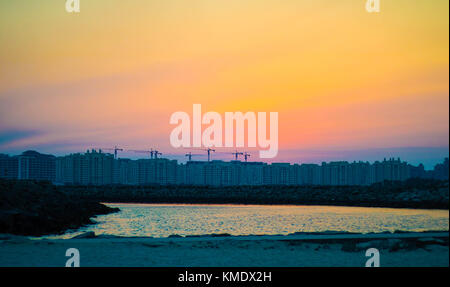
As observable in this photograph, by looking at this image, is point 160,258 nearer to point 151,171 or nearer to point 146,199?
point 146,199

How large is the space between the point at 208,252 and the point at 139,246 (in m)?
2.01

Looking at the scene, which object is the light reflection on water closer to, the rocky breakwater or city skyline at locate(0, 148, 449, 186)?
the rocky breakwater

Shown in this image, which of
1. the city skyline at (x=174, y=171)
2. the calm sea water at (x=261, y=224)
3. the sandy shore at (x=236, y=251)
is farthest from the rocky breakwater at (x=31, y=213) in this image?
the city skyline at (x=174, y=171)

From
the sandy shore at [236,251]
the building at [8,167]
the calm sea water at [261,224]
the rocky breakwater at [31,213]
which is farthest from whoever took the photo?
the building at [8,167]

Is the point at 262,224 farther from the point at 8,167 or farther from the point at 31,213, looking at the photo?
the point at 8,167

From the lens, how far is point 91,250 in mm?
11078

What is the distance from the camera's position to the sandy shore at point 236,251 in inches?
386

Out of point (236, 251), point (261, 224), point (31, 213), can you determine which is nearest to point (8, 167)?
point (31, 213)

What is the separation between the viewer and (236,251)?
447 inches

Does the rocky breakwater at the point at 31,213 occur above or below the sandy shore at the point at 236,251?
below

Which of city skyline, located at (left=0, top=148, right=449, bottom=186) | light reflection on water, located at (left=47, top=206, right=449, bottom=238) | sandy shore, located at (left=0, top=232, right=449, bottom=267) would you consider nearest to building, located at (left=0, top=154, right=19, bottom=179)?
city skyline, located at (left=0, top=148, right=449, bottom=186)

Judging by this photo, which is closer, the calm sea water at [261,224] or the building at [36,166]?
the calm sea water at [261,224]

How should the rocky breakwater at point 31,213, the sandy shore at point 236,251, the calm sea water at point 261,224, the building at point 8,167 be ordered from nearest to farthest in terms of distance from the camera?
the sandy shore at point 236,251
the rocky breakwater at point 31,213
the calm sea water at point 261,224
the building at point 8,167

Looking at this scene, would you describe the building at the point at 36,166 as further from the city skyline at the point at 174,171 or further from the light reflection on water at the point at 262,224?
the light reflection on water at the point at 262,224
